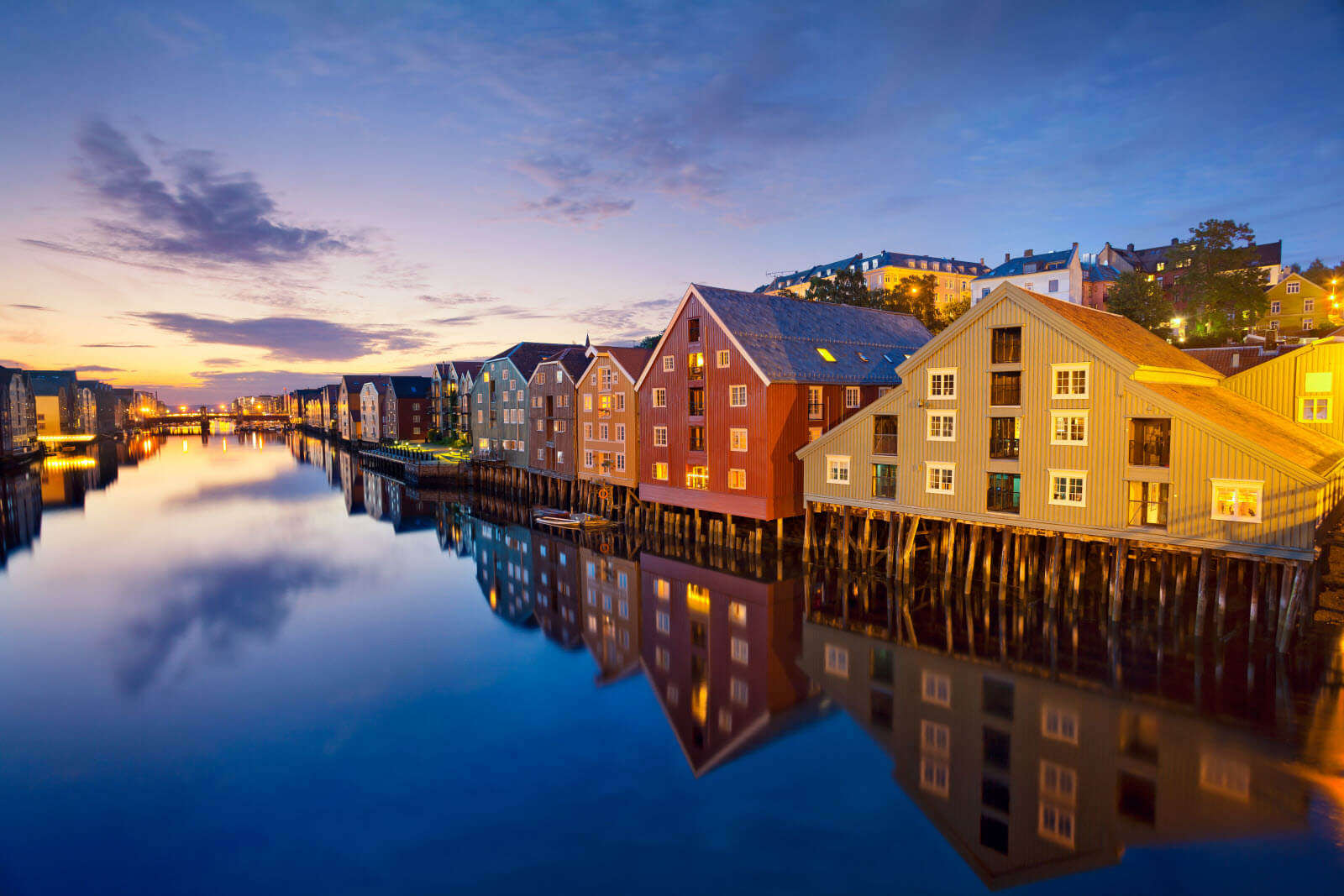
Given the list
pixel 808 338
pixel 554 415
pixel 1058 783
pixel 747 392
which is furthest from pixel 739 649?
pixel 554 415

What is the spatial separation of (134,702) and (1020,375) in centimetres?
3215

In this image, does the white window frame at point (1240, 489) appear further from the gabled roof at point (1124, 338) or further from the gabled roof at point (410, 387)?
the gabled roof at point (410, 387)

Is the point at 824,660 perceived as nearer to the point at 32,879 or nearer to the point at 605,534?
the point at 32,879

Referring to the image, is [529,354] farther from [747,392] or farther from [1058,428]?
[1058,428]

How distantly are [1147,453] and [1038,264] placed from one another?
49.5m

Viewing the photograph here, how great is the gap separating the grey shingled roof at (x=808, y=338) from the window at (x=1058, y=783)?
21.9 m

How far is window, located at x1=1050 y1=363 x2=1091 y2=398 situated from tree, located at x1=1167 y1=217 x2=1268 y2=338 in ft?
141

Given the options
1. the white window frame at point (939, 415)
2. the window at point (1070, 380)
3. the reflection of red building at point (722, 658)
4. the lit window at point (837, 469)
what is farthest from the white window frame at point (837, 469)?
the window at point (1070, 380)

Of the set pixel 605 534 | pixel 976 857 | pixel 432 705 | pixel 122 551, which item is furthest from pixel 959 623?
pixel 122 551

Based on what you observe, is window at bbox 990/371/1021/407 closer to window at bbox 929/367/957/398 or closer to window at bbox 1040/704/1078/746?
window at bbox 929/367/957/398

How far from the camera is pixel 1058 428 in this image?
2459 cm

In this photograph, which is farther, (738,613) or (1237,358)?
(1237,358)

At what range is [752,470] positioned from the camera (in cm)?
3528

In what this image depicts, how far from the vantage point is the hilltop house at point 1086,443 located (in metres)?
21.0
